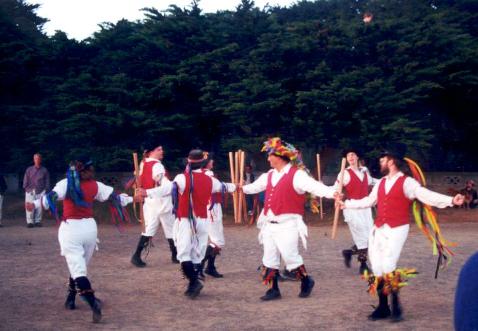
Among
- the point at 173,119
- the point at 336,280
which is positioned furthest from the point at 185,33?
the point at 336,280

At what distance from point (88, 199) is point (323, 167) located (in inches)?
634

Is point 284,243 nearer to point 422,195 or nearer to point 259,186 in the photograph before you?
point 259,186

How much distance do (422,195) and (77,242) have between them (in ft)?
12.8

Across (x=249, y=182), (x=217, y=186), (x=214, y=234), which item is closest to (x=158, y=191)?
(x=217, y=186)

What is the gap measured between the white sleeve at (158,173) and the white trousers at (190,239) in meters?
1.58

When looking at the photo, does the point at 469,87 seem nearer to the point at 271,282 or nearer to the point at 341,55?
the point at 341,55

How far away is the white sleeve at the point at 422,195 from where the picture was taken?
22.1 ft

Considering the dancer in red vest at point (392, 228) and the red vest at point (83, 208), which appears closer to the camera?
the dancer in red vest at point (392, 228)

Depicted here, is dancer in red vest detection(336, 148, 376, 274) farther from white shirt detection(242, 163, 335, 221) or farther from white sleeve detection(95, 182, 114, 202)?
white sleeve detection(95, 182, 114, 202)

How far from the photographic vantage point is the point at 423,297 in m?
7.96

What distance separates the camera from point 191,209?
26.9 ft

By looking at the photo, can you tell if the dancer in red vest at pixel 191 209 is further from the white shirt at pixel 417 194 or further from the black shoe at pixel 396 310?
the black shoe at pixel 396 310

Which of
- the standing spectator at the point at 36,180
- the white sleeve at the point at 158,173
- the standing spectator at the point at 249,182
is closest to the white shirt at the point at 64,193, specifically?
the white sleeve at the point at 158,173

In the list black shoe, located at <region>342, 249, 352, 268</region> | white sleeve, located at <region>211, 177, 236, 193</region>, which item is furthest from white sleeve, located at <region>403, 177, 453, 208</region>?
black shoe, located at <region>342, 249, 352, 268</region>
